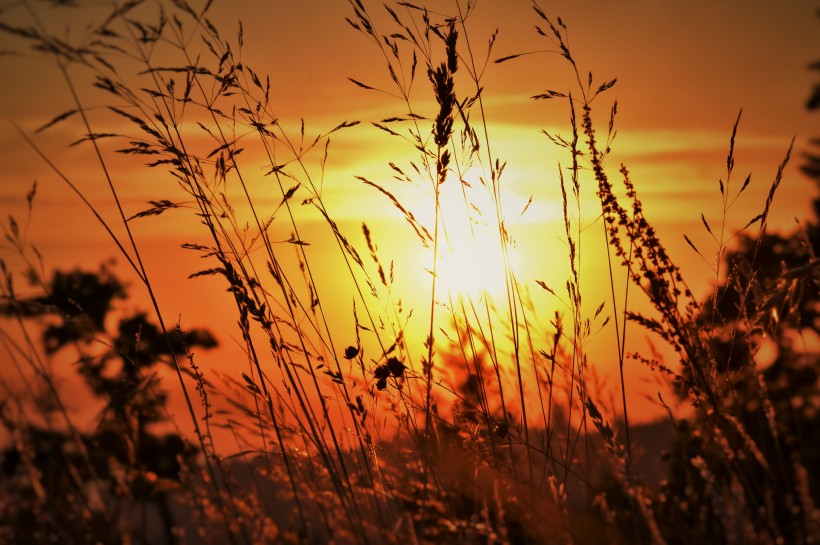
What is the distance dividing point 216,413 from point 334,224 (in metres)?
0.67

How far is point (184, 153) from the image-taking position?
2328mm

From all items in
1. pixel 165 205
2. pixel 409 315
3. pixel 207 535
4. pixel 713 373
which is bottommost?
pixel 207 535

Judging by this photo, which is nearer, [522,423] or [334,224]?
[522,423]

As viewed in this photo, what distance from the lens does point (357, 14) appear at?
2.37 m

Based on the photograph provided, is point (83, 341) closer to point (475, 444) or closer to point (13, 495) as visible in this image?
point (13, 495)

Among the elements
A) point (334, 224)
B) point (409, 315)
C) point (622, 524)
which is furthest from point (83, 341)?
point (622, 524)

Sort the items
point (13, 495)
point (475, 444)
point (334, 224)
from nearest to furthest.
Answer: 1. point (13, 495)
2. point (475, 444)
3. point (334, 224)

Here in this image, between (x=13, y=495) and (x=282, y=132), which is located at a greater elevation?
(x=282, y=132)

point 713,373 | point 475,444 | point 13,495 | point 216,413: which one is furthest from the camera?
point 216,413

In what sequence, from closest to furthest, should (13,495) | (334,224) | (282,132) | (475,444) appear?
(13,495) < (475,444) < (334,224) < (282,132)

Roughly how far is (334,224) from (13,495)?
114 centimetres

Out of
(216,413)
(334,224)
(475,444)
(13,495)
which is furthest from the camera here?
(334,224)

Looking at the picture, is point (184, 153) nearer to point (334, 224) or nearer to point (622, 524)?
point (334, 224)

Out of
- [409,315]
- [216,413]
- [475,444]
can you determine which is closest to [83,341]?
[216,413]
